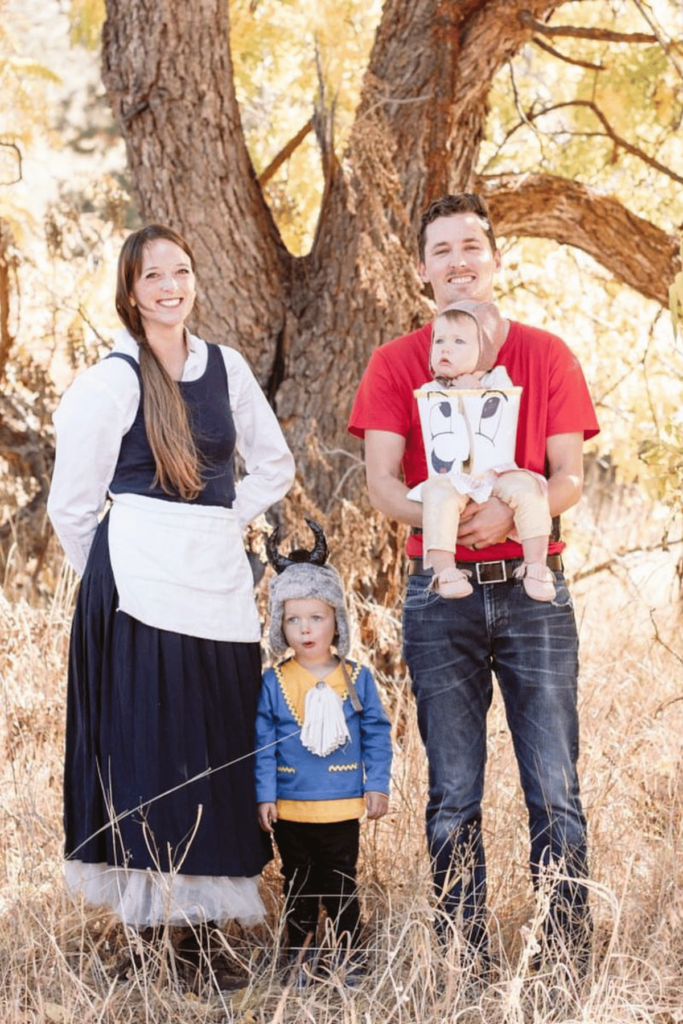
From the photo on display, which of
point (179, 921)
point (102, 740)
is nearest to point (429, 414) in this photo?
point (102, 740)

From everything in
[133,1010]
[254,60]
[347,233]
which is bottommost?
[133,1010]

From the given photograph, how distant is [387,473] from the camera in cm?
331

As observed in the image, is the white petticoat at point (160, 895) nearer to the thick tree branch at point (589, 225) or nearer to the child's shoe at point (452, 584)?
the child's shoe at point (452, 584)

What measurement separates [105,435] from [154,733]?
0.81m

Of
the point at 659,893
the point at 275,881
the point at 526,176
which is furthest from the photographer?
the point at 526,176

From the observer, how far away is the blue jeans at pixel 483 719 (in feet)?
10.6

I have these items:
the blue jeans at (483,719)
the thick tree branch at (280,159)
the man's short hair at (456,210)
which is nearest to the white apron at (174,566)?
the blue jeans at (483,719)

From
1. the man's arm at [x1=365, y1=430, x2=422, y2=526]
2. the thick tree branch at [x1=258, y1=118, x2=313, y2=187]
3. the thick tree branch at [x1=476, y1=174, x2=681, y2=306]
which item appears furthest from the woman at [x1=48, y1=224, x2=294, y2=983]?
the thick tree branch at [x1=476, y1=174, x2=681, y2=306]

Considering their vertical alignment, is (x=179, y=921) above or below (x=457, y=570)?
below

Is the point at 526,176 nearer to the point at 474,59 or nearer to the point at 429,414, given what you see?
the point at 474,59

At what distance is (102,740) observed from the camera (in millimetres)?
3488

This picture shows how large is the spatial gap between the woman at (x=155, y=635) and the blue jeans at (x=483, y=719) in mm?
555

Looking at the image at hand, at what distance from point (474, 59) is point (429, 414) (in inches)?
111

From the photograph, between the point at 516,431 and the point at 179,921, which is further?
the point at 179,921
